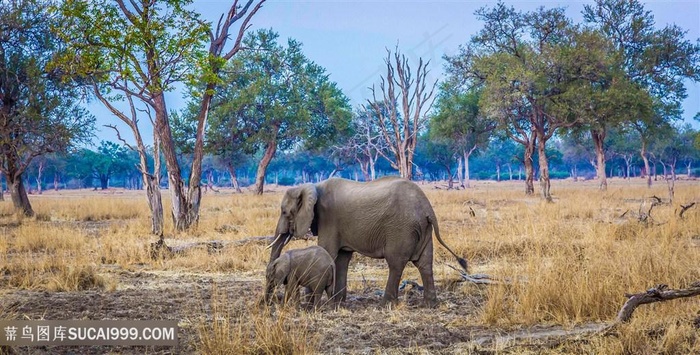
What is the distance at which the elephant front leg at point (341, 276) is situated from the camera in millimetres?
7602

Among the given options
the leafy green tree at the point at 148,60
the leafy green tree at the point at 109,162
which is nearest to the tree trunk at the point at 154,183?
the leafy green tree at the point at 148,60

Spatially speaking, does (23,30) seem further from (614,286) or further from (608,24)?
(608,24)

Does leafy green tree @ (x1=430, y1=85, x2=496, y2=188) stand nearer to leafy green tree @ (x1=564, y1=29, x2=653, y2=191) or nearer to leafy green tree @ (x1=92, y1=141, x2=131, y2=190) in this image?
leafy green tree @ (x1=564, y1=29, x2=653, y2=191)

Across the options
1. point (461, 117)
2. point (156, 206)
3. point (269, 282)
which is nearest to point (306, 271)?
point (269, 282)

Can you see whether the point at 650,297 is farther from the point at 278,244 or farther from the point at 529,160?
the point at 529,160

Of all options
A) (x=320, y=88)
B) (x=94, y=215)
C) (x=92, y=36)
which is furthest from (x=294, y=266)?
(x=320, y=88)

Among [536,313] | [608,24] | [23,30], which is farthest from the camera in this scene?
[608,24]

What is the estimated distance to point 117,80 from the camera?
1577 cm

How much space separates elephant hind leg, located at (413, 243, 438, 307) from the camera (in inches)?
294

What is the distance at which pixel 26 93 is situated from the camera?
860 inches

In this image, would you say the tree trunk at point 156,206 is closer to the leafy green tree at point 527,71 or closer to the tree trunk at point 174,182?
the tree trunk at point 174,182

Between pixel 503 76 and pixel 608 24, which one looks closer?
pixel 503 76

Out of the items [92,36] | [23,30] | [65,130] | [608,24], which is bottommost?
[65,130]

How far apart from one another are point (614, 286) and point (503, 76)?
23260 mm
